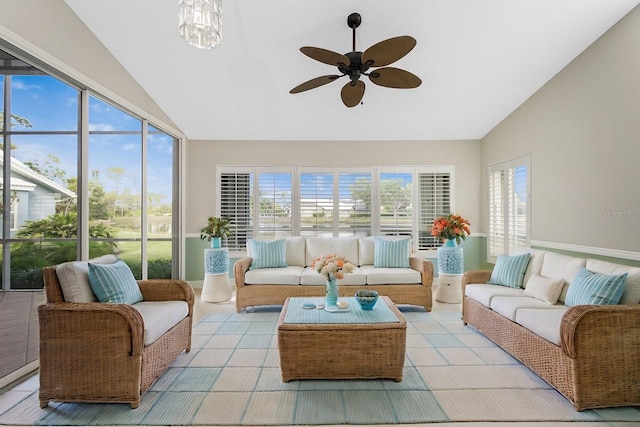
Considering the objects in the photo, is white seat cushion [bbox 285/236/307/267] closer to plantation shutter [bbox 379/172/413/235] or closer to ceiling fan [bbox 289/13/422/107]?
plantation shutter [bbox 379/172/413/235]

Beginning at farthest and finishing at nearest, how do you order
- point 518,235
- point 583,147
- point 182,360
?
point 518,235, point 583,147, point 182,360

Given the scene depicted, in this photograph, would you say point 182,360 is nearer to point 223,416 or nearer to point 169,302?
point 169,302

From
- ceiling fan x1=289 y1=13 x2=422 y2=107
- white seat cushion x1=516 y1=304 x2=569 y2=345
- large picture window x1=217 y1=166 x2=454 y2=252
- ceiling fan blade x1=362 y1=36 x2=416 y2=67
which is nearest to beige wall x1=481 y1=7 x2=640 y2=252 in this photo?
white seat cushion x1=516 y1=304 x2=569 y2=345

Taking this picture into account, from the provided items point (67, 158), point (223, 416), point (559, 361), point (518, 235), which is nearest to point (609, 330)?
point (559, 361)

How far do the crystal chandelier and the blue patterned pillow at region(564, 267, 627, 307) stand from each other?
3.29 m

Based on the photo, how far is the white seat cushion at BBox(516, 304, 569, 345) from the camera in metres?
2.50

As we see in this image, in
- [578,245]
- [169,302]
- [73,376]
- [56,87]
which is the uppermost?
[56,87]

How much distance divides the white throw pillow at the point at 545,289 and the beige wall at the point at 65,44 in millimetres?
4873

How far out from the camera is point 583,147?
12.5 ft

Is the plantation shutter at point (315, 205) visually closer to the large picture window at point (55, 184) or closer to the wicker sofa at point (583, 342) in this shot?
the large picture window at point (55, 184)

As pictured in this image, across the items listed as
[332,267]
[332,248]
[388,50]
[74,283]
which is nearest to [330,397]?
[332,267]

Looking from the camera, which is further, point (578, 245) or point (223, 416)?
point (578, 245)

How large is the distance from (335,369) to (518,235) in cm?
381

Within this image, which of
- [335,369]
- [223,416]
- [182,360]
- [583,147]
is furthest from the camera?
[583,147]
